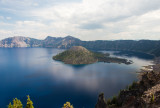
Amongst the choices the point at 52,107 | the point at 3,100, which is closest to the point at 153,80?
the point at 52,107

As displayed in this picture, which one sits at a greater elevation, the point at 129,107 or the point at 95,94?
the point at 129,107

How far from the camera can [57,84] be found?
14212cm

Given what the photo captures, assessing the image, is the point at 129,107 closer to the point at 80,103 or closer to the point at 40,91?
the point at 80,103

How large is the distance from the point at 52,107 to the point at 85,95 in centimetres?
3612

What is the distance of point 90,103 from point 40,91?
61654 millimetres

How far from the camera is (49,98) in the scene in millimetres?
107500

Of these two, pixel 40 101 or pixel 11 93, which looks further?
pixel 11 93

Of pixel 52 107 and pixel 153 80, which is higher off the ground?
pixel 153 80

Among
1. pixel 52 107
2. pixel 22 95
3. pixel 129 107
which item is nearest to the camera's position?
pixel 129 107

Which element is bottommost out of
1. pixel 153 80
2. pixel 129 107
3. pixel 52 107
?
pixel 52 107

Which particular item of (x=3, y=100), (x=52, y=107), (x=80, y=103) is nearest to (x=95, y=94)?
(x=80, y=103)

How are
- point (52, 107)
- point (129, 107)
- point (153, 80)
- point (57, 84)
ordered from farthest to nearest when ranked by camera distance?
point (57, 84) < point (52, 107) < point (153, 80) < point (129, 107)

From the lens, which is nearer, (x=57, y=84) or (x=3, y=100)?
(x=3, y=100)

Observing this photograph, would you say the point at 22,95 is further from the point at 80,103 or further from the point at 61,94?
the point at 80,103
